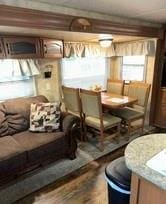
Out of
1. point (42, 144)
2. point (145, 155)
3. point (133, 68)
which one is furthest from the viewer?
point (133, 68)

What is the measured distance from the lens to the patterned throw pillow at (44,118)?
9.04 feet

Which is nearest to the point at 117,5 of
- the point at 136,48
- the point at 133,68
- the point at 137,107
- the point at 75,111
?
the point at 75,111

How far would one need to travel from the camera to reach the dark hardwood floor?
2038 mm

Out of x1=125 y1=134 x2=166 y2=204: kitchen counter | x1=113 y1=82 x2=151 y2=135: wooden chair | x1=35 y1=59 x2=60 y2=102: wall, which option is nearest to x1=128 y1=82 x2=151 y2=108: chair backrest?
x1=113 y1=82 x2=151 y2=135: wooden chair

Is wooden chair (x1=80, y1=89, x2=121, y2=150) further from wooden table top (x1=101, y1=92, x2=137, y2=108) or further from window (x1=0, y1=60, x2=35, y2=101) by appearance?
window (x1=0, y1=60, x2=35, y2=101)

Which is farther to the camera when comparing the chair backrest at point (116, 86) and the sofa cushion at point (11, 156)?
the chair backrest at point (116, 86)

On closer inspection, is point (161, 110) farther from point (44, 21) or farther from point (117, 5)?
point (44, 21)

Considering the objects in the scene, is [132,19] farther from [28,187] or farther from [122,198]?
[28,187]

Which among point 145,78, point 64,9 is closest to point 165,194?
point 64,9

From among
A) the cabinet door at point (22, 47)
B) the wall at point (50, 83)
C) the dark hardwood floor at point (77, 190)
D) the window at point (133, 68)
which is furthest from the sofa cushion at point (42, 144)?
the window at point (133, 68)

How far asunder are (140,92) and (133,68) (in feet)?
3.85

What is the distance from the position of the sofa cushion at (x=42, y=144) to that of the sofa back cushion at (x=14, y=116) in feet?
0.44

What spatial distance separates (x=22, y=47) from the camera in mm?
2918

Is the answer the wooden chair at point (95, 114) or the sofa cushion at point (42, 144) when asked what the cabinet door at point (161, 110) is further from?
the sofa cushion at point (42, 144)
